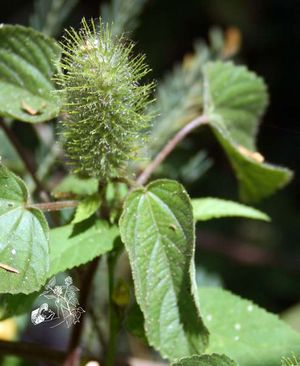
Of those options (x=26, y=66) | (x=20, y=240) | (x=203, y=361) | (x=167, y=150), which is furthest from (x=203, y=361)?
(x=26, y=66)

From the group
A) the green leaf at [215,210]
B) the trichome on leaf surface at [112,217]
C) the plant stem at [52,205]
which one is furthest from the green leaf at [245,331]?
the plant stem at [52,205]

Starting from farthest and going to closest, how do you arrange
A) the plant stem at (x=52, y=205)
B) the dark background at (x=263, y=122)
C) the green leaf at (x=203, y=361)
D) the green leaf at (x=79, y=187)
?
the dark background at (x=263, y=122) → the green leaf at (x=79, y=187) → the plant stem at (x=52, y=205) → the green leaf at (x=203, y=361)

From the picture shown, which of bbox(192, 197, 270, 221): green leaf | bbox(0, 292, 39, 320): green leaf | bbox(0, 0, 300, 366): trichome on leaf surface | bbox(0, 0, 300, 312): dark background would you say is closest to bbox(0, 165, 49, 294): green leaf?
bbox(0, 0, 300, 366): trichome on leaf surface

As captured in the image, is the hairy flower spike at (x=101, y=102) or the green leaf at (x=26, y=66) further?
the green leaf at (x=26, y=66)

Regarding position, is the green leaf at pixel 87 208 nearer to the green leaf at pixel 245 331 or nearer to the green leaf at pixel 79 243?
the green leaf at pixel 79 243

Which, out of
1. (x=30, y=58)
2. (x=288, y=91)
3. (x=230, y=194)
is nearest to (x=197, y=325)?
(x=30, y=58)
